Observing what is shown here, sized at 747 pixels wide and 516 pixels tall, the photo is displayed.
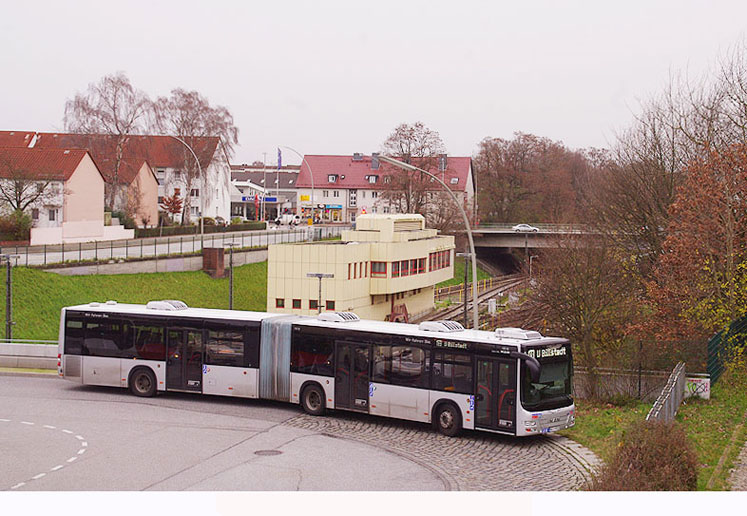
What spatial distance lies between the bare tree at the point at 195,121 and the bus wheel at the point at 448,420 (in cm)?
6103

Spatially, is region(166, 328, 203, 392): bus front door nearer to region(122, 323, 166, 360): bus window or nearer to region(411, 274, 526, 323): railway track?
region(122, 323, 166, 360): bus window

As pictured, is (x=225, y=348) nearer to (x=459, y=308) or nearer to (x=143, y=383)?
(x=143, y=383)

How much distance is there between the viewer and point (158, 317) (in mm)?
24406

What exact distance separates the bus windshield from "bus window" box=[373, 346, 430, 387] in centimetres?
242

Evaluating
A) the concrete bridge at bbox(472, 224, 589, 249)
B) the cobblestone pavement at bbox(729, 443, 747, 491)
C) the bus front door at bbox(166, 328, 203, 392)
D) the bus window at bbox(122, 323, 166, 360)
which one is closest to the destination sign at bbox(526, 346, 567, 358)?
the cobblestone pavement at bbox(729, 443, 747, 491)

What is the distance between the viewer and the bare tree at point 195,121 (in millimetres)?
77812

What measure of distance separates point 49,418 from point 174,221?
224ft

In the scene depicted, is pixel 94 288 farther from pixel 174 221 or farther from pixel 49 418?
pixel 174 221

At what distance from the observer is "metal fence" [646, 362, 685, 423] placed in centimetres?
1616

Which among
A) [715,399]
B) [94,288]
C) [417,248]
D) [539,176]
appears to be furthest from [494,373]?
[539,176]

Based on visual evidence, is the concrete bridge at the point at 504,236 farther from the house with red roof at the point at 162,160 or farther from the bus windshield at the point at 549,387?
the bus windshield at the point at 549,387

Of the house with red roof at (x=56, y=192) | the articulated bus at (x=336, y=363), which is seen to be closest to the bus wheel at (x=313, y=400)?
the articulated bus at (x=336, y=363)

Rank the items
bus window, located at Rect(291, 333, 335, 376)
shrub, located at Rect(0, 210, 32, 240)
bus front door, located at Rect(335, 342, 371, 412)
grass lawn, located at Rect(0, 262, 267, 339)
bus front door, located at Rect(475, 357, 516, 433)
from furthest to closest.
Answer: shrub, located at Rect(0, 210, 32, 240) < grass lawn, located at Rect(0, 262, 267, 339) < bus window, located at Rect(291, 333, 335, 376) < bus front door, located at Rect(335, 342, 371, 412) < bus front door, located at Rect(475, 357, 516, 433)

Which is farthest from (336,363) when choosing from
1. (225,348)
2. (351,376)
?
(225,348)
